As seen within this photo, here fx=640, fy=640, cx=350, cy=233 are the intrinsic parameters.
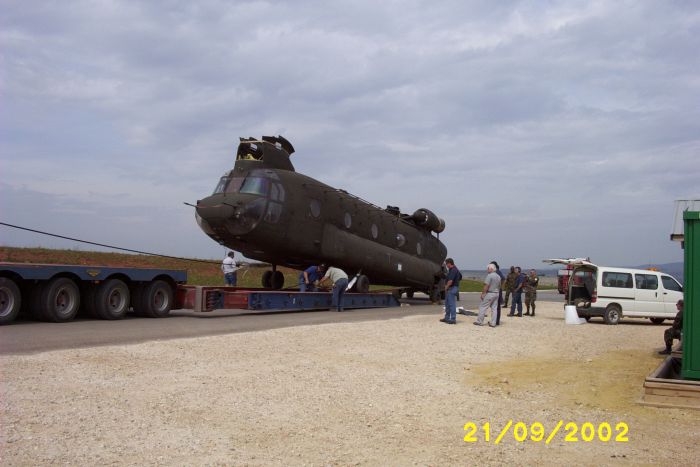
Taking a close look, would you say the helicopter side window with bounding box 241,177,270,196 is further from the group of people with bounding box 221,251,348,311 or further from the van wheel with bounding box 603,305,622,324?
→ the van wheel with bounding box 603,305,622,324

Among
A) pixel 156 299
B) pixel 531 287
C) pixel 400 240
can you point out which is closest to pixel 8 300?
pixel 156 299

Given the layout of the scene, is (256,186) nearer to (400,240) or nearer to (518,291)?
(400,240)

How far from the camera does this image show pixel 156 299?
15.6 meters

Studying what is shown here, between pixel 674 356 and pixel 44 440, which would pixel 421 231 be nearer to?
pixel 674 356

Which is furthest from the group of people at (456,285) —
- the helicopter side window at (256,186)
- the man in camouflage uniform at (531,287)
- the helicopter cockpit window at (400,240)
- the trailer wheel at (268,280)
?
the helicopter cockpit window at (400,240)

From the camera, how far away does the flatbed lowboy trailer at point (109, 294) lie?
41.1 ft

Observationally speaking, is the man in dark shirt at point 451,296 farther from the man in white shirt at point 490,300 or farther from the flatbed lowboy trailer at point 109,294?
the flatbed lowboy trailer at point 109,294

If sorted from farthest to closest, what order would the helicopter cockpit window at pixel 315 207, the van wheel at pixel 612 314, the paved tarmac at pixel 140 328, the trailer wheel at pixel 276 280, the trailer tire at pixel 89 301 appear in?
the trailer wheel at pixel 276 280, the helicopter cockpit window at pixel 315 207, the van wheel at pixel 612 314, the trailer tire at pixel 89 301, the paved tarmac at pixel 140 328

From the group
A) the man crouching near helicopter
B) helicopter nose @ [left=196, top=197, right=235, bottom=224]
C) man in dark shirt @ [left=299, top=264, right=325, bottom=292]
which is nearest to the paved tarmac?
the man crouching near helicopter

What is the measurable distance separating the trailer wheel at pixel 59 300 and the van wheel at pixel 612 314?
14.3 metres

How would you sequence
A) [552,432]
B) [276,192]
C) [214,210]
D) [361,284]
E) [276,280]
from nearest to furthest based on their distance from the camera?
1. [552,432]
2. [214,210]
3. [276,192]
4. [276,280]
5. [361,284]

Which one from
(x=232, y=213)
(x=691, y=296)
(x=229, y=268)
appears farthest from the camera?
(x=229, y=268)

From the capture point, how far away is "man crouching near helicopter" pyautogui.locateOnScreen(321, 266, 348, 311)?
18438 millimetres

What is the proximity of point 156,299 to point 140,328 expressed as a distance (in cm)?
283
